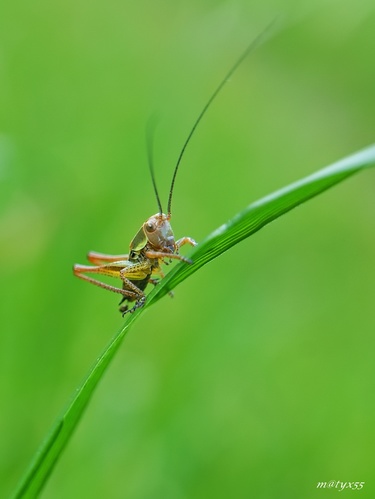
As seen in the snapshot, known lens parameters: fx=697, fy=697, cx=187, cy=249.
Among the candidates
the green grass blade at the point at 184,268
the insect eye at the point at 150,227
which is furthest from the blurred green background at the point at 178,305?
the green grass blade at the point at 184,268

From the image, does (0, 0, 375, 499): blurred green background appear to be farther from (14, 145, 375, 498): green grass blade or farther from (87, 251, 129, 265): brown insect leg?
(14, 145, 375, 498): green grass blade

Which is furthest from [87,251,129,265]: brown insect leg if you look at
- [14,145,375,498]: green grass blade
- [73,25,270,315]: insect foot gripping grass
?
[14,145,375,498]: green grass blade

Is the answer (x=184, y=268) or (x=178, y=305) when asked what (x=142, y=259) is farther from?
(x=184, y=268)

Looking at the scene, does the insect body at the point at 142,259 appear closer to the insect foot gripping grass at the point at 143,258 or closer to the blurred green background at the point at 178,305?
the insect foot gripping grass at the point at 143,258

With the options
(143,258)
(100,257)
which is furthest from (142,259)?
(100,257)

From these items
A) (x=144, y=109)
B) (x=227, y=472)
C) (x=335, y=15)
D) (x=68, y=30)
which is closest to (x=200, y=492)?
(x=227, y=472)

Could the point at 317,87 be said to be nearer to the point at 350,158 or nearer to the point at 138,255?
the point at 138,255
